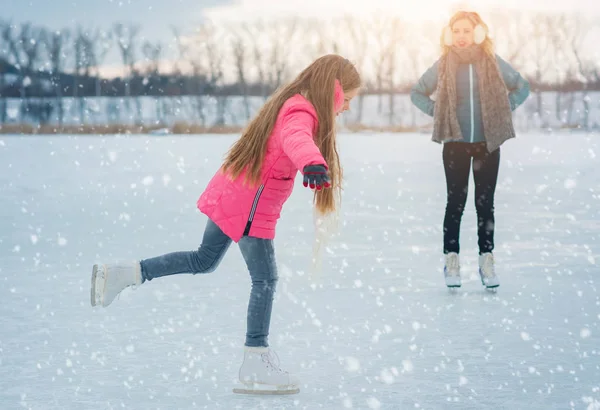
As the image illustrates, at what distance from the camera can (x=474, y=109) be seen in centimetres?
514

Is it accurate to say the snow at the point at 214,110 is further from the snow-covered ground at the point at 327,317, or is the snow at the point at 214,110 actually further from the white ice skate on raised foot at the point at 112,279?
the white ice skate on raised foot at the point at 112,279

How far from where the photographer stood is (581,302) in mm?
4852

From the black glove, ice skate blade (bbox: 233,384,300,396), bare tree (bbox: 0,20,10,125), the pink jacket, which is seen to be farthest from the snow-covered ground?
bare tree (bbox: 0,20,10,125)

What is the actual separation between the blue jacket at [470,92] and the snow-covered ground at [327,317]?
0.90 m

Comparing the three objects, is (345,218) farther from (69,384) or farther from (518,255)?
(69,384)

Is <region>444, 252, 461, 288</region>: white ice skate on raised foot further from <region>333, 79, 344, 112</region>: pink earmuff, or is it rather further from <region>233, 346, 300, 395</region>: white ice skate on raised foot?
<region>333, 79, 344, 112</region>: pink earmuff

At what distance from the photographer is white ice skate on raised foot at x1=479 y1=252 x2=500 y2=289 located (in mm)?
5137

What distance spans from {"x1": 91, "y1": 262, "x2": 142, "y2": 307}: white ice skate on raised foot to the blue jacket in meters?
2.37

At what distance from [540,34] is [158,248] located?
55105 millimetres

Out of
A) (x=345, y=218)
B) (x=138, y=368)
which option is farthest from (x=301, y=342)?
(x=345, y=218)

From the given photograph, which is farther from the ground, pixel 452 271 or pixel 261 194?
pixel 261 194

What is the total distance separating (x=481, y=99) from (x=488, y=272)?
0.95 m

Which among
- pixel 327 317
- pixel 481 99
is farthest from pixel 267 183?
pixel 481 99

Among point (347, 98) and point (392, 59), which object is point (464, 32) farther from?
point (392, 59)
